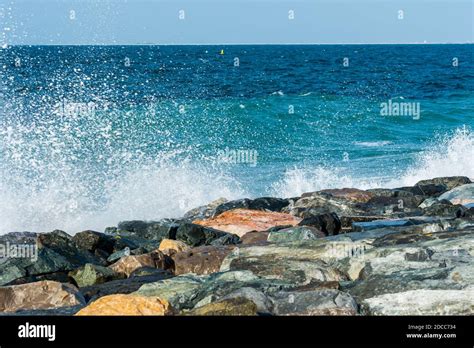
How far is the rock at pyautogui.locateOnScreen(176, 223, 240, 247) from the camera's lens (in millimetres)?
9702

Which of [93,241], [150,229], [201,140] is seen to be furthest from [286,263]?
[201,140]

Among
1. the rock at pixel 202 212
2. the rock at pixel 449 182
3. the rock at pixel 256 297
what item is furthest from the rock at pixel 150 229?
the rock at pixel 449 182

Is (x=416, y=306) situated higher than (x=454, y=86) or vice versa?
(x=454, y=86)

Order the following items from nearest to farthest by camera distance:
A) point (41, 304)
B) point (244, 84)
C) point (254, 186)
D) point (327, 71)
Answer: point (41, 304), point (254, 186), point (244, 84), point (327, 71)

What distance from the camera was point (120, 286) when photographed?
698 centimetres

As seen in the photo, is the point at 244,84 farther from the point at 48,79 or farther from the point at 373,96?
the point at 48,79

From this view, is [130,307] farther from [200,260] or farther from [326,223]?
[326,223]

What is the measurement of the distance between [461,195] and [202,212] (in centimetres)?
388

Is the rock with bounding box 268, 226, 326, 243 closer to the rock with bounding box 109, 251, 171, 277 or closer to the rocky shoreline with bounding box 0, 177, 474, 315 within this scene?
the rocky shoreline with bounding box 0, 177, 474, 315

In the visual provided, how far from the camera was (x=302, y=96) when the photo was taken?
31.8 m

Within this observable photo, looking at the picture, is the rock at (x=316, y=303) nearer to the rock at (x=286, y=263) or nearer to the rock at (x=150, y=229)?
the rock at (x=286, y=263)

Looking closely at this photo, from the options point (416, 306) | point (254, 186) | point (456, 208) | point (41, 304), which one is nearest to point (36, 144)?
point (254, 186)
